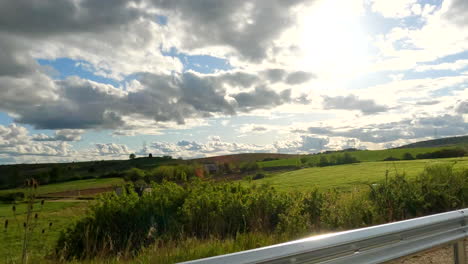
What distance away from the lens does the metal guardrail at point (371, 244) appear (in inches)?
133

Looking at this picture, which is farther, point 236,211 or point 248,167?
point 248,167

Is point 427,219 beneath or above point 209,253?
above

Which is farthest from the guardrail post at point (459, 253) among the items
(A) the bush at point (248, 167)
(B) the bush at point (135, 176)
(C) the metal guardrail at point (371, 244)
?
(A) the bush at point (248, 167)

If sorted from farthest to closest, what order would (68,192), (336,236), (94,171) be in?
(94,171) < (68,192) < (336,236)

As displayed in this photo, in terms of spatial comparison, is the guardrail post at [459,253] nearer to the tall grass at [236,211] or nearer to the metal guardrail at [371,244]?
the metal guardrail at [371,244]

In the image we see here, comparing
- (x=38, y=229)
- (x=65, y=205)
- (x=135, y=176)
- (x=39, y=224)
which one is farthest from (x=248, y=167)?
(x=39, y=224)

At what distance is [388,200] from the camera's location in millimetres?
11375

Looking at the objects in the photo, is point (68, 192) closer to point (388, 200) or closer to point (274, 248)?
point (388, 200)

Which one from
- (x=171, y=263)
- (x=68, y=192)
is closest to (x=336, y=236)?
(x=171, y=263)

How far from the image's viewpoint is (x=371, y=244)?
447 centimetres

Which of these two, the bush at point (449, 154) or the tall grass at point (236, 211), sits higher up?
the bush at point (449, 154)

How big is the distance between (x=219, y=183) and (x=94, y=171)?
32.4 meters

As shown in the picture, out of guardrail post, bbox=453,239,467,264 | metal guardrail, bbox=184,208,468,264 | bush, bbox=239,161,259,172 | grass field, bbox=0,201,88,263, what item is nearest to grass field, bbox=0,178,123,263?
grass field, bbox=0,201,88,263

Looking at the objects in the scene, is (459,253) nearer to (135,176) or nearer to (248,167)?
(135,176)
